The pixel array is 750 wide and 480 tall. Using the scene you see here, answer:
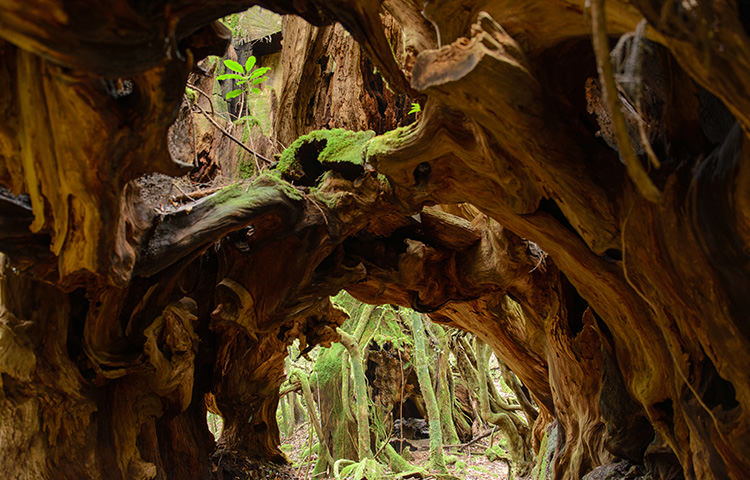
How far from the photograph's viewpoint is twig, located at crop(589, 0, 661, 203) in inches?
39.9

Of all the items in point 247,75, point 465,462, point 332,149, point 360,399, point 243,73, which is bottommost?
point 465,462

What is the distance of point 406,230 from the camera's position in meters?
3.61

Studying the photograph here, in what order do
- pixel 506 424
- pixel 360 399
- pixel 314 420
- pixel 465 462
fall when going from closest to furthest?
A: pixel 360 399, pixel 506 424, pixel 314 420, pixel 465 462

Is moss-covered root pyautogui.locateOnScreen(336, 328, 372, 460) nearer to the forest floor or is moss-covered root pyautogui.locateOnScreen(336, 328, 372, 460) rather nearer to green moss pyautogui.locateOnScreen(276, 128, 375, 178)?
the forest floor

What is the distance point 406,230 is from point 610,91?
2581 millimetres

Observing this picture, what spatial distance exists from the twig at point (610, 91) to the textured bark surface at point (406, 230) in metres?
0.24

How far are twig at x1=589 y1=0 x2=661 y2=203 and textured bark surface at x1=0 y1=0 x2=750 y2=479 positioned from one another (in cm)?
24

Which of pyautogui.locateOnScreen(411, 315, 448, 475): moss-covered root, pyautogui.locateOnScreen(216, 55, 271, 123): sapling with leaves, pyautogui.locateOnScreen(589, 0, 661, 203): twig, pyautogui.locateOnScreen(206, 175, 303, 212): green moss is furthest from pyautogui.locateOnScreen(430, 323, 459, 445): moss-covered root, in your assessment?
pyautogui.locateOnScreen(589, 0, 661, 203): twig

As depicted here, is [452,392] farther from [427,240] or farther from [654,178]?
[654,178]

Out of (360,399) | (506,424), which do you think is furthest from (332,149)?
(506,424)

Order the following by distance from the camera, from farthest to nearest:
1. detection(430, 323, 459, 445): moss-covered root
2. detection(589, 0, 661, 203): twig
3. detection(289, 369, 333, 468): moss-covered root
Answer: detection(430, 323, 459, 445): moss-covered root, detection(289, 369, 333, 468): moss-covered root, detection(589, 0, 661, 203): twig

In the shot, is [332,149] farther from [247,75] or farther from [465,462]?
[465,462]

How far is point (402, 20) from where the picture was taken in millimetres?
2330

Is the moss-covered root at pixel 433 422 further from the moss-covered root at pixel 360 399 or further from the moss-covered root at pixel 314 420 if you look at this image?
the moss-covered root at pixel 314 420
